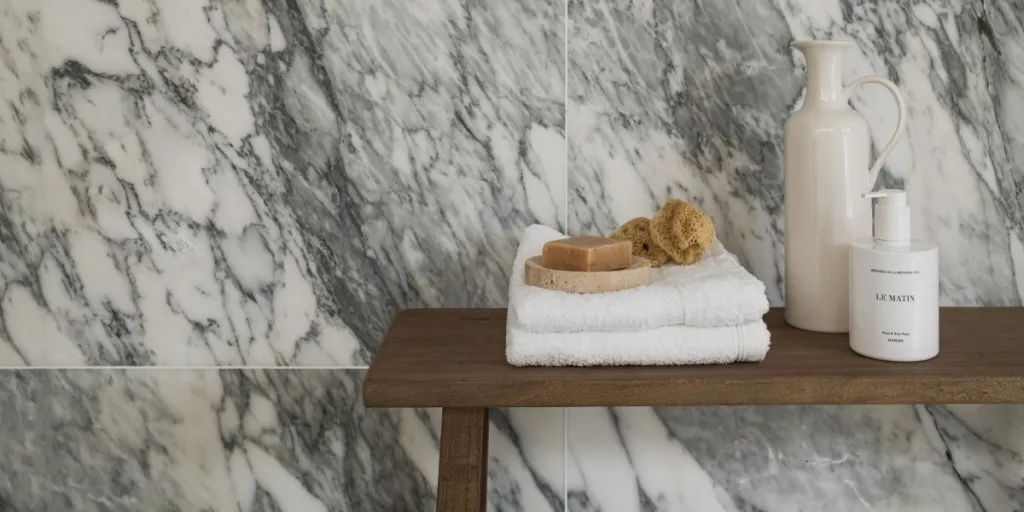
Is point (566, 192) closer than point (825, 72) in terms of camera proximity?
No

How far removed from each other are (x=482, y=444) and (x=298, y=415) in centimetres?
35

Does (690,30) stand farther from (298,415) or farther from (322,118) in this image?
(298,415)

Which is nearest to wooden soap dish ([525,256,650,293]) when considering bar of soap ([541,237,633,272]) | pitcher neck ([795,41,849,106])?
bar of soap ([541,237,633,272])

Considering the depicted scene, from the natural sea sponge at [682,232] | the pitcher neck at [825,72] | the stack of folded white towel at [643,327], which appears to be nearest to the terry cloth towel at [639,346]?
the stack of folded white towel at [643,327]

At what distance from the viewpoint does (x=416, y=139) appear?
3.28 feet

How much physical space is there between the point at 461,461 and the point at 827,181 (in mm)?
412

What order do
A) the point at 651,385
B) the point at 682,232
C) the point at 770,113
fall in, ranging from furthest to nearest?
1. the point at 770,113
2. the point at 682,232
3. the point at 651,385

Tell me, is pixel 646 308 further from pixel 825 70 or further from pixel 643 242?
pixel 825 70

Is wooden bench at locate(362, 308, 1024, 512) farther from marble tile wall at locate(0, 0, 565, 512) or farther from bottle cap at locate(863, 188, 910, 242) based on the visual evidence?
marble tile wall at locate(0, 0, 565, 512)

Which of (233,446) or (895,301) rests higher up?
(895,301)

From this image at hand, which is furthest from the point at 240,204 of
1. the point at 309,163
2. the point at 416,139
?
the point at 416,139

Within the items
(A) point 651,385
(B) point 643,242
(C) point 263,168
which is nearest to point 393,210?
(C) point 263,168

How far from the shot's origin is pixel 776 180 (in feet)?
3.27

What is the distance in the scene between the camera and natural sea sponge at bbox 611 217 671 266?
2.85 feet
